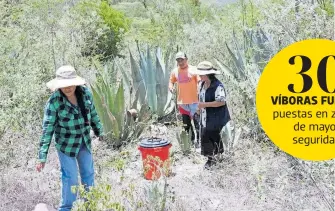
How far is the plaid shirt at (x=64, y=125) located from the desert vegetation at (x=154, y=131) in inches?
16.0

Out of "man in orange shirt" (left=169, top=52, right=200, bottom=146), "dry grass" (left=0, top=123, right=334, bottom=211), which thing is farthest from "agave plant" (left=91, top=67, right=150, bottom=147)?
"man in orange shirt" (left=169, top=52, right=200, bottom=146)

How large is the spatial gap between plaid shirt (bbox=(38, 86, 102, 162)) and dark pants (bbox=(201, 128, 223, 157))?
173 cm

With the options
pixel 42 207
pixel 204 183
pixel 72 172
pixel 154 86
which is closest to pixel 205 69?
pixel 204 183

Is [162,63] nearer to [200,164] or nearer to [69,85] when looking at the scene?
[200,164]

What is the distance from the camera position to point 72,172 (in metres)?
4.21

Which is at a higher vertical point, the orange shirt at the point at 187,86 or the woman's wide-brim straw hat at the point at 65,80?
the woman's wide-brim straw hat at the point at 65,80

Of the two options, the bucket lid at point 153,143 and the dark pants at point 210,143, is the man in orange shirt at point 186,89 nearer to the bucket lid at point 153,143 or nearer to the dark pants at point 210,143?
the dark pants at point 210,143

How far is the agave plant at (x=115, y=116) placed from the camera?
647 centimetres

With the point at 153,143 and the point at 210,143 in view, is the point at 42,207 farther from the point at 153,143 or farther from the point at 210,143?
the point at 210,143

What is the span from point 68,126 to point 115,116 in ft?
8.11

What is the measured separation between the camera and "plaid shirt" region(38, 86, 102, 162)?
161 inches

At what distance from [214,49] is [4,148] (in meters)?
6.09

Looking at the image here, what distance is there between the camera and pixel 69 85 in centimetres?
398

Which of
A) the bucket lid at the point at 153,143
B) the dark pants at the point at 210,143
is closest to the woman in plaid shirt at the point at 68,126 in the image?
the bucket lid at the point at 153,143
